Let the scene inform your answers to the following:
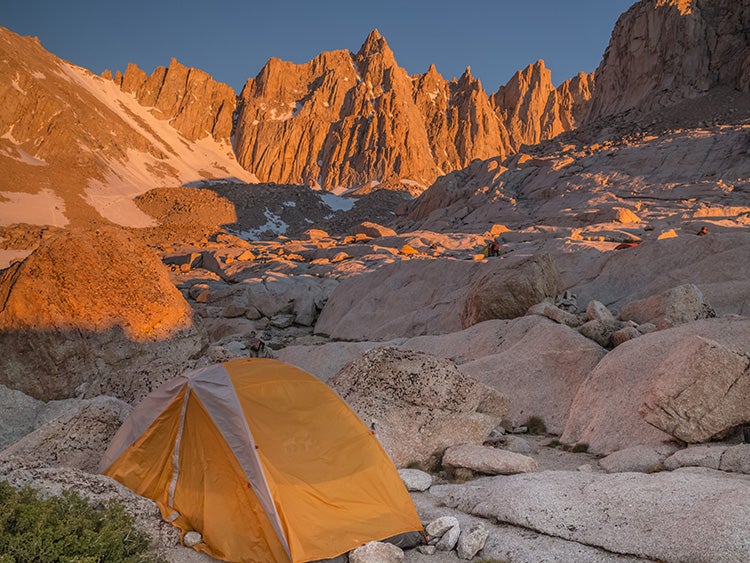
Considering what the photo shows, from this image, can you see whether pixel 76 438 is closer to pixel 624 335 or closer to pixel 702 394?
pixel 702 394

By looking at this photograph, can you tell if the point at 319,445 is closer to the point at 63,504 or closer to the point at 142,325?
the point at 63,504

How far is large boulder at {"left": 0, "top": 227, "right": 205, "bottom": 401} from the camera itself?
1345 cm

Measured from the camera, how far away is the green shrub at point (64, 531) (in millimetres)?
5234

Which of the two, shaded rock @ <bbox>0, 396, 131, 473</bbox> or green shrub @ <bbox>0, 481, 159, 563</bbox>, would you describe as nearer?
green shrub @ <bbox>0, 481, 159, 563</bbox>

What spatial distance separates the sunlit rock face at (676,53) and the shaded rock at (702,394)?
300 ft

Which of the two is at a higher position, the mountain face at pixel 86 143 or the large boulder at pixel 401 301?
the mountain face at pixel 86 143

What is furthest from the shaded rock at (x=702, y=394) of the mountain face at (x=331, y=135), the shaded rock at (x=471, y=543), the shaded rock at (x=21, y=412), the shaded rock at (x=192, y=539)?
the mountain face at (x=331, y=135)

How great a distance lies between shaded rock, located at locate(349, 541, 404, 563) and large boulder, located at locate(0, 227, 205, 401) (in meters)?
8.77

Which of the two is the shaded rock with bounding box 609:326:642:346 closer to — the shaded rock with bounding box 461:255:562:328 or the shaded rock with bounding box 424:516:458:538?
the shaded rock with bounding box 461:255:562:328

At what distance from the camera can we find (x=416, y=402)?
10.9m

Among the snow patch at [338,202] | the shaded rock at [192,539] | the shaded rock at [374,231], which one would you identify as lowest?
the shaded rock at [192,539]

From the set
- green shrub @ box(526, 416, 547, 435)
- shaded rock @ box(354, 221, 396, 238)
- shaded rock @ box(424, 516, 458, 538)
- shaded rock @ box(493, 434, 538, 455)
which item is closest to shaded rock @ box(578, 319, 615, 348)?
green shrub @ box(526, 416, 547, 435)

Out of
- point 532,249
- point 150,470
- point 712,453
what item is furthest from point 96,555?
point 532,249

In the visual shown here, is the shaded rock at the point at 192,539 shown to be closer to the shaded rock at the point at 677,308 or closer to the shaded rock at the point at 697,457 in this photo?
the shaded rock at the point at 697,457
